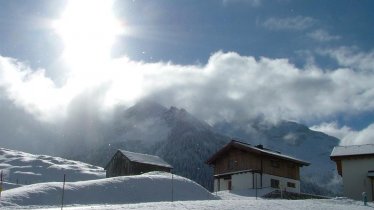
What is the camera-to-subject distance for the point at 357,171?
45156mm

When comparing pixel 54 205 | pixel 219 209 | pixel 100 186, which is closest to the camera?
pixel 219 209

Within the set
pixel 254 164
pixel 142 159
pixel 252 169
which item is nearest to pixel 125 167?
pixel 142 159

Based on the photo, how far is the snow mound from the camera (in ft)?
100

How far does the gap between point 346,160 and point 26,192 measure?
1162 inches

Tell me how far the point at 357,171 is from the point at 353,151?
2.04 metres

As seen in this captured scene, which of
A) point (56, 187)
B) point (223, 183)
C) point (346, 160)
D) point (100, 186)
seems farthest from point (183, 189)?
point (223, 183)

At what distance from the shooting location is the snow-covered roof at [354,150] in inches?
1777

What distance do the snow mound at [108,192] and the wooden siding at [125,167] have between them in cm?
2657

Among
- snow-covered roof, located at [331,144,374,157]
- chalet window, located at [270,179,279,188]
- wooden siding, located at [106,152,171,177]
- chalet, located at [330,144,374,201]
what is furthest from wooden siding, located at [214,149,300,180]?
chalet, located at [330,144,374,201]

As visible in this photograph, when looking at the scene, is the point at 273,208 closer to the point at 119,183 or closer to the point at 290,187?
the point at 119,183

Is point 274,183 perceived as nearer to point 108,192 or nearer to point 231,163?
point 231,163

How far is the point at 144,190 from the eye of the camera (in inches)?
1443

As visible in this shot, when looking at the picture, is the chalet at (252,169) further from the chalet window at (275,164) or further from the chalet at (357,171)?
the chalet at (357,171)

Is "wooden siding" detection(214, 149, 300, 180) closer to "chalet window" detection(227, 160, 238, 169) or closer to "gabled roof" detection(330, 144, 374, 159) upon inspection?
"chalet window" detection(227, 160, 238, 169)
